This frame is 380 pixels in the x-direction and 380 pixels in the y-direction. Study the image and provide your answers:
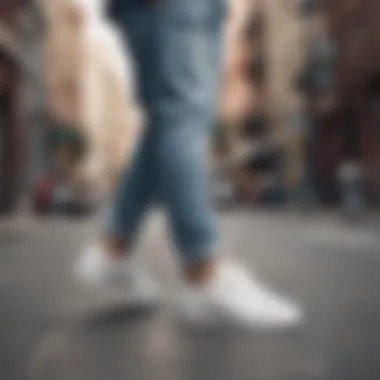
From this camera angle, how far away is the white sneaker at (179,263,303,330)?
48 centimetres

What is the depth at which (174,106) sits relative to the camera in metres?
0.50

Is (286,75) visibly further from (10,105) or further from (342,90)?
(10,105)

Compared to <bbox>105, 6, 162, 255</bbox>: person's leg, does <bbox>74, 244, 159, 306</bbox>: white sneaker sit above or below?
below

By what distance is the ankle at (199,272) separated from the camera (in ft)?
1.61

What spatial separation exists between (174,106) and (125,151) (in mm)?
46

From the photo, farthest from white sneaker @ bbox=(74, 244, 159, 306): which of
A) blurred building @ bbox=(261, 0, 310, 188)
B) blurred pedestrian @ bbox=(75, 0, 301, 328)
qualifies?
blurred building @ bbox=(261, 0, 310, 188)

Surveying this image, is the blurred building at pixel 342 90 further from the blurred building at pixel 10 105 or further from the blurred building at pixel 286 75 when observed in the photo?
the blurred building at pixel 10 105

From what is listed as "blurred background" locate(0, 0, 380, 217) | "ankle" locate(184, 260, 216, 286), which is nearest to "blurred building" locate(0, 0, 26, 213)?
"blurred background" locate(0, 0, 380, 217)

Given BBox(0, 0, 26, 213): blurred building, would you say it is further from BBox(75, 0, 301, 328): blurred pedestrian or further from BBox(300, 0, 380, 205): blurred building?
BBox(300, 0, 380, 205): blurred building

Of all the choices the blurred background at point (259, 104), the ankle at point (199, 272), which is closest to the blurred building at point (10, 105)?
the blurred background at point (259, 104)

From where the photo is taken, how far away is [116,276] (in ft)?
1.66

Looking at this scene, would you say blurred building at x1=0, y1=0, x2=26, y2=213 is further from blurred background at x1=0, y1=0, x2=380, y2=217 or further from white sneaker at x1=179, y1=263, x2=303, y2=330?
white sneaker at x1=179, y1=263, x2=303, y2=330

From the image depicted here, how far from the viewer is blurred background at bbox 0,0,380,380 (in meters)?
0.47

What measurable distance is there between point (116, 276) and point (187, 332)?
2.1 inches
